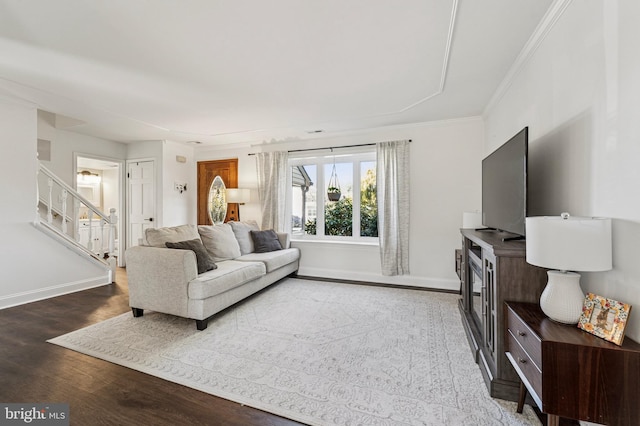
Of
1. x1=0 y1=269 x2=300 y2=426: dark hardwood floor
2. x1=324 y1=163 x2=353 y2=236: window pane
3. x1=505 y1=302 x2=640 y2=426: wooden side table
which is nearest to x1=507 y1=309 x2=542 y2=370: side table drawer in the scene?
x1=505 y1=302 x2=640 y2=426: wooden side table

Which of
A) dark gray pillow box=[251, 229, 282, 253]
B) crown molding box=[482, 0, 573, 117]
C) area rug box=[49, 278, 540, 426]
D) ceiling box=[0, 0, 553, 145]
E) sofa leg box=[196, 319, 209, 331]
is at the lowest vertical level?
area rug box=[49, 278, 540, 426]

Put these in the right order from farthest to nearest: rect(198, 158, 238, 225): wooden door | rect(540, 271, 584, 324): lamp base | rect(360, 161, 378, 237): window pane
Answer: rect(198, 158, 238, 225): wooden door < rect(360, 161, 378, 237): window pane < rect(540, 271, 584, 324): lamp base

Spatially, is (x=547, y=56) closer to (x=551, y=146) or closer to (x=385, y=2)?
(x=551, y=146)

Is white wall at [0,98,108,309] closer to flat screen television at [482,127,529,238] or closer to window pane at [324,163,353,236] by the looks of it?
window pane at [324,163,353,236]

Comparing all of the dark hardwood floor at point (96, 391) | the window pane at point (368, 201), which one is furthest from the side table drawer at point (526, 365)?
the window pane at point (368, 201)

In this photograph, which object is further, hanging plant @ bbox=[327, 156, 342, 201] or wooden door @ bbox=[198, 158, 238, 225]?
wooden door @ bbox=[198, 158, 238, 225]

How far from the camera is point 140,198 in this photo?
5.32 m

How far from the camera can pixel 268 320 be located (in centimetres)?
288

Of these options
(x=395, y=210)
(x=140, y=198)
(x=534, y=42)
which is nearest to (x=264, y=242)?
(x=395, y=210)

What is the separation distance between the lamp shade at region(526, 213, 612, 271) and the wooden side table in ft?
1.00

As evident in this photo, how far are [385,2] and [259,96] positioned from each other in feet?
5.81

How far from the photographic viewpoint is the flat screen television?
181cm

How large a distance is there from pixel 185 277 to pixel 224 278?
368 mm

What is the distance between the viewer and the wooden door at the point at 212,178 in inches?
211
